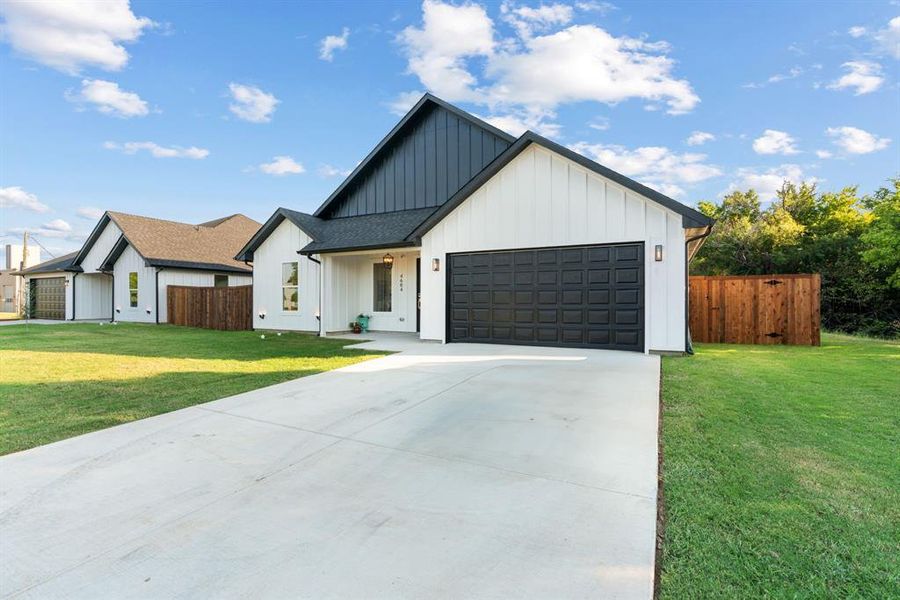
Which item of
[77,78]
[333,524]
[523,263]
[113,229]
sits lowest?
[333,524]

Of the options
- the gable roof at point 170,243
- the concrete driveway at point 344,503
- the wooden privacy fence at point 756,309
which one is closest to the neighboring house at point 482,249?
the wooden privacy fence at point 756,309

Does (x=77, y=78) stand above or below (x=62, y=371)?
above

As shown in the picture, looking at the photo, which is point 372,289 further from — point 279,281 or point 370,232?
point 279,281

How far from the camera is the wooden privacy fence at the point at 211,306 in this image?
16.2 metres

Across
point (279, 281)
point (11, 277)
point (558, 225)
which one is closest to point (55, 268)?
point (279, 281)

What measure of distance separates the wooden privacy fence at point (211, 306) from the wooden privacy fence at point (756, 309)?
14.9m

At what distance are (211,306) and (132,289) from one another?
618 cm

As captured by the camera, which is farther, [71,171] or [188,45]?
[71,171]

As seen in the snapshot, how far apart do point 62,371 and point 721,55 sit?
17588 mm

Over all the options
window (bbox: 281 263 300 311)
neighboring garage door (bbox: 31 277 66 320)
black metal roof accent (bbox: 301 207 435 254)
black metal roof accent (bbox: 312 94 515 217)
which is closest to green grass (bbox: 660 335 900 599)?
black metal roof accent (bbox: 301 207 435 254)

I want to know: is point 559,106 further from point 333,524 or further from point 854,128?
point 333,524

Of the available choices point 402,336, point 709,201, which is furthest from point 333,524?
point 709,201

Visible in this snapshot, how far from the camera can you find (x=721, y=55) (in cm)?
1255

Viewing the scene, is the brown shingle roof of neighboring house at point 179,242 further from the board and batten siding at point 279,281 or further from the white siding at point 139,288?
the board and batten siding at point 279,281
